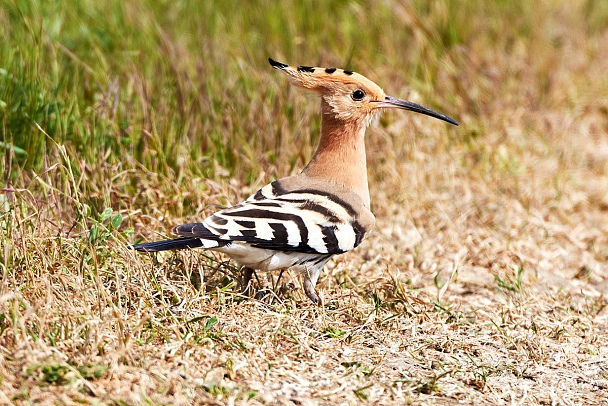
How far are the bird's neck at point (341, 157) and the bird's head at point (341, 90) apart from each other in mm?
34

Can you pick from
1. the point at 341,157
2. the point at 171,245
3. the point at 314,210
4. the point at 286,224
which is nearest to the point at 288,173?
the point at 341,157

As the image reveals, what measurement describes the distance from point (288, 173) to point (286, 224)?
4.25 ft

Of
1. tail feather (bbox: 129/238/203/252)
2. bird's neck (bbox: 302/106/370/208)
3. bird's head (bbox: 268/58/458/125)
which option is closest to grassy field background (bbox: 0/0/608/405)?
tail feather (bbox: 129/238/203/252)

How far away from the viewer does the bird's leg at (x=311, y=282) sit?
3.46 metres

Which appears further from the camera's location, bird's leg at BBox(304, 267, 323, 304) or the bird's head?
the bird's head

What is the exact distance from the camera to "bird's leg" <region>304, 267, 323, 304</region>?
3.46 meters

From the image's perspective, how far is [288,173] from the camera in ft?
14.9

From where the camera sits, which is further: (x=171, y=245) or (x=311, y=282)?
(x=311, y=282)

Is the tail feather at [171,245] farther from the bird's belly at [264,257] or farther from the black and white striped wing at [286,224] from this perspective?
the bird's belly at [264,257]

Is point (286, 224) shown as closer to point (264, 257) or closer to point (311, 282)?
point (264, 257)

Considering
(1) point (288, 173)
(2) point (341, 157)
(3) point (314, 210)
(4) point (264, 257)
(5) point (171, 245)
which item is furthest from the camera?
(1) point (288, 173)

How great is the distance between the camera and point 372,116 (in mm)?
3859

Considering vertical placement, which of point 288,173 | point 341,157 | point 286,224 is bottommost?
point 288,173

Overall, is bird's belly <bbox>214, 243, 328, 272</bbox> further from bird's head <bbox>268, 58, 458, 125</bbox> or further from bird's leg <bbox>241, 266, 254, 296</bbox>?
bird's head <bbox>268, 58, 458, 125</bbox>
